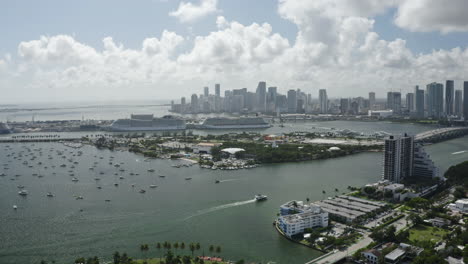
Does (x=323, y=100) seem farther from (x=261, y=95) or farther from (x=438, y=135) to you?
(x=438, y=135)

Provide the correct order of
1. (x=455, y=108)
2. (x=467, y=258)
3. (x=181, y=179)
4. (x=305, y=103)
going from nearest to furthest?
(x=467, y=258)
(x=181, y=179)
(x=455, y=108)
(x=305, y=103)

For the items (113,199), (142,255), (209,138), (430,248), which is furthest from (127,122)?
(430,248)

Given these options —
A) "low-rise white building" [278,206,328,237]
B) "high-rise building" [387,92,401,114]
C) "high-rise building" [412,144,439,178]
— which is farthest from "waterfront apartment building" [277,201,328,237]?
"high-rise building" [387,92,401,114]

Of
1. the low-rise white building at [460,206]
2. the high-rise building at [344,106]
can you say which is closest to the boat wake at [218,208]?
the low-rise white building at [460,206]

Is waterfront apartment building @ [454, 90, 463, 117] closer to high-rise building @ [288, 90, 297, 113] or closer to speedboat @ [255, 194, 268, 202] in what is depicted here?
high-rise building @ [288, 90, 297, 113]

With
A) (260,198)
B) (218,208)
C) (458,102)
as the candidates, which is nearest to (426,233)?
(260,198)

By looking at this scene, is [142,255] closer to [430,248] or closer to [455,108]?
[430,248]

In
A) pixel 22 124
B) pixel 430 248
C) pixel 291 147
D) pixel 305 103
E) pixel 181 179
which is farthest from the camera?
pixel 305 103
